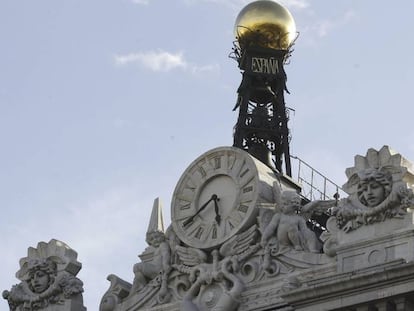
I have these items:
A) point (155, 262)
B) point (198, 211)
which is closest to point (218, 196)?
point (198, 211)

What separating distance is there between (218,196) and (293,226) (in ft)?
10.2

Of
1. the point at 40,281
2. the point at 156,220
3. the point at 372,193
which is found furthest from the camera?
the point at 40,281

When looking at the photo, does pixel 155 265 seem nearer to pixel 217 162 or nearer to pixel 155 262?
pixel 155 262

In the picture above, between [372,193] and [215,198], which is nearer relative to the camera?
[372,193]

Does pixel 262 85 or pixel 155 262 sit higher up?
pixel 262 85

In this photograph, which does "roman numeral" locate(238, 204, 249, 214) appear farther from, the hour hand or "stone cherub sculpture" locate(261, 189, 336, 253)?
the hour hand

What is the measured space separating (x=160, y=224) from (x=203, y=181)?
2.08m

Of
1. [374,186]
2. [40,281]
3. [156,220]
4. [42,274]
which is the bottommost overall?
[374,186]

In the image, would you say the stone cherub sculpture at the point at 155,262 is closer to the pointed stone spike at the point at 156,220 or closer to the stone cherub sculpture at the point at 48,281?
the pointed stone spike at the point at 156,220

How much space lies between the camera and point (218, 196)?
59.5 meters

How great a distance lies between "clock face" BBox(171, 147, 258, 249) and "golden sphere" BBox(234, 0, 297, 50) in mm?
10091

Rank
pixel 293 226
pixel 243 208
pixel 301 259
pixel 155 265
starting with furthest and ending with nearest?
pixel 155 265, pixel 243 208, pixel 293 226, pixel 301 259

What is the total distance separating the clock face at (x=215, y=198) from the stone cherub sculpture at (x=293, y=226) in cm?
84

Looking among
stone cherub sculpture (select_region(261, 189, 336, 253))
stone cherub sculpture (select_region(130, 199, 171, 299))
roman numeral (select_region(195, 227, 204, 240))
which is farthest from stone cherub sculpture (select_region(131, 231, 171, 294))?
stone cherub sculpture (select_region(261, 189, 336, 253))
